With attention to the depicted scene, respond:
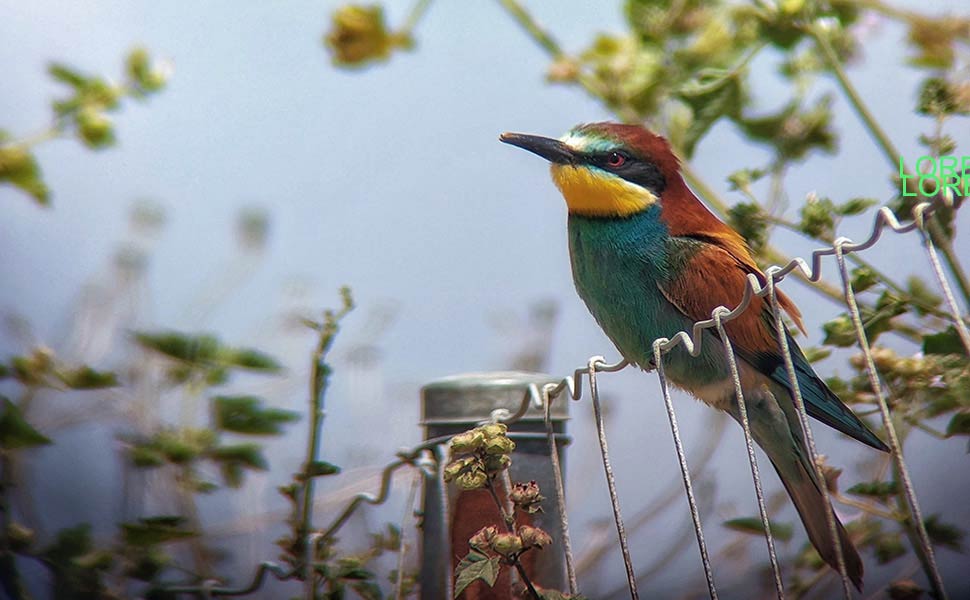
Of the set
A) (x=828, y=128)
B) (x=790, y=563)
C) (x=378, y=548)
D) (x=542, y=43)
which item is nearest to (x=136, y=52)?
(x=542, y=43)

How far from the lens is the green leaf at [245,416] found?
1.12 metres

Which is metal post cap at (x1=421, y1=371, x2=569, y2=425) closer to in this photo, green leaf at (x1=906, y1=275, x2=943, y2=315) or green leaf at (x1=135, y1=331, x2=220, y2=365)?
green leaf at (x1=135, y1=331, x2=220, y2=365)

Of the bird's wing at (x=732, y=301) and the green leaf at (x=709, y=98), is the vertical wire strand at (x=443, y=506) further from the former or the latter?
the green leaf at (x=709, y=98)

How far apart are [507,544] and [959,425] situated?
19.8 inches

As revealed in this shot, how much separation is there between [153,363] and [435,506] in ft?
2.15

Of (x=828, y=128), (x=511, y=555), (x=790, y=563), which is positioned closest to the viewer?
(x=511, y=555)

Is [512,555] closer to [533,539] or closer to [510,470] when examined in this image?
[533,539]

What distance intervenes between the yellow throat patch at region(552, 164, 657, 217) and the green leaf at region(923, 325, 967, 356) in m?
0.37

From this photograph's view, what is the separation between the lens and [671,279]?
3.87 feet

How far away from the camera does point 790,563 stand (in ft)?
4.70

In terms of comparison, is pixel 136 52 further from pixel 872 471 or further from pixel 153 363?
pixel 872 471

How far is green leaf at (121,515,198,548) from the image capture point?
3.30ft

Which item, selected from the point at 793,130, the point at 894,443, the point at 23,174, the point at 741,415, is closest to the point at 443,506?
the point at 741,415

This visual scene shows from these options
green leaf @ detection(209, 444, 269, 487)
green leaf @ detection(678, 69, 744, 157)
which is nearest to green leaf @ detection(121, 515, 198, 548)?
green leaf @ detection(209, 444, 269, 487)
